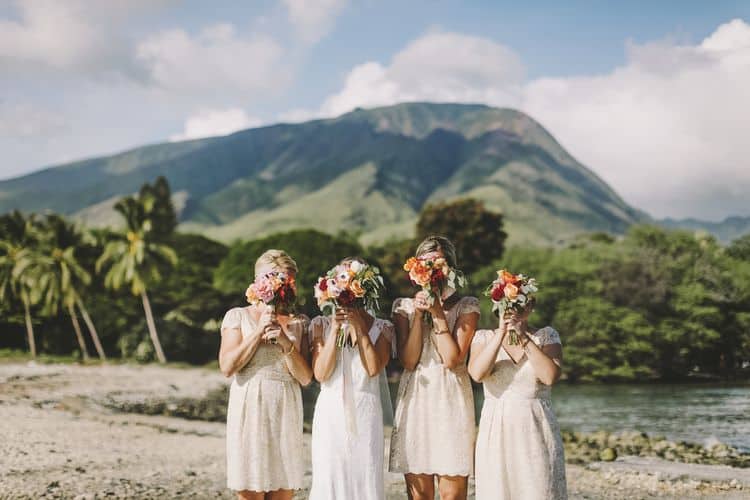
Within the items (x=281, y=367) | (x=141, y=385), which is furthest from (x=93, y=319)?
(x=281, y=367)

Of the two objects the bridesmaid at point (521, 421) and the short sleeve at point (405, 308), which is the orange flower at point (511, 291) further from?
the short sleeve at point (405, 308)

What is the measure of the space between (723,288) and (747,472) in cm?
3084

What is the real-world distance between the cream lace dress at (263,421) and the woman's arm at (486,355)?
1332 millimetres

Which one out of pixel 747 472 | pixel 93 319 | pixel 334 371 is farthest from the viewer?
pixel 93 319

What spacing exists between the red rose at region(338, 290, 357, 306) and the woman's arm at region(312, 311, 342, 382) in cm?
10

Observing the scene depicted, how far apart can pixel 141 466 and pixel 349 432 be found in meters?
9.03

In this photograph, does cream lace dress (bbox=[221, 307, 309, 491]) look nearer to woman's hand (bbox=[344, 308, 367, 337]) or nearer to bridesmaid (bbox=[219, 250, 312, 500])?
bridesmaid (bbox=[219, 250, 312, 500])

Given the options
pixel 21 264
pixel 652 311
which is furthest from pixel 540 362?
pixel 21 264

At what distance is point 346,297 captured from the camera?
17.2ft

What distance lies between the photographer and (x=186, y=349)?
1927 inches

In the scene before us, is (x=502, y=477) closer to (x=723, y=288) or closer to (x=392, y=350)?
(x=392, y=350)

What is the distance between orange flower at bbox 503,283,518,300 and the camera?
16.6 ft

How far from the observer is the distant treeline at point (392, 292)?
41.7 m

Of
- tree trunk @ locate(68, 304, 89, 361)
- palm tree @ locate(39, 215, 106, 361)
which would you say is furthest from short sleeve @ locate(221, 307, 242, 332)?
tree trunk @ locate(68, 304, 89, 361)
